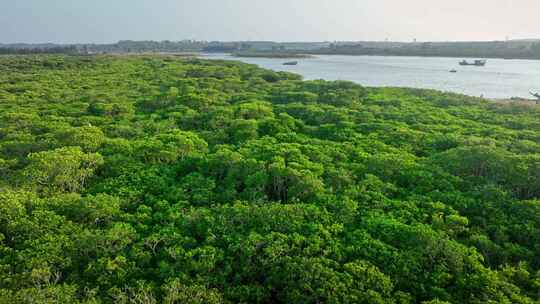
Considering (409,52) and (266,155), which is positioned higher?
(409,52)

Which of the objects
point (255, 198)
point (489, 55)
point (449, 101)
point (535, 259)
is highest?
point (489, 55)

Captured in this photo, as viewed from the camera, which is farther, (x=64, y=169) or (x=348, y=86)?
(x=348, y=86)

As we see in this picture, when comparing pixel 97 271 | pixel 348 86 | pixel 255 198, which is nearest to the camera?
pixel 97 271

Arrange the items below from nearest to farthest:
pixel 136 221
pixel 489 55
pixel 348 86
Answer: pixel 136 221, pixel 348 86, pixel 489 55

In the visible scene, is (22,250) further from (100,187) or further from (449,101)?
(449,101)

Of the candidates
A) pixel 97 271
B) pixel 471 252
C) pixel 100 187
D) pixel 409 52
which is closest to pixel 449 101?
pixel 471 252

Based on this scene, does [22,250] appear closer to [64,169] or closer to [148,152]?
[64,169]
